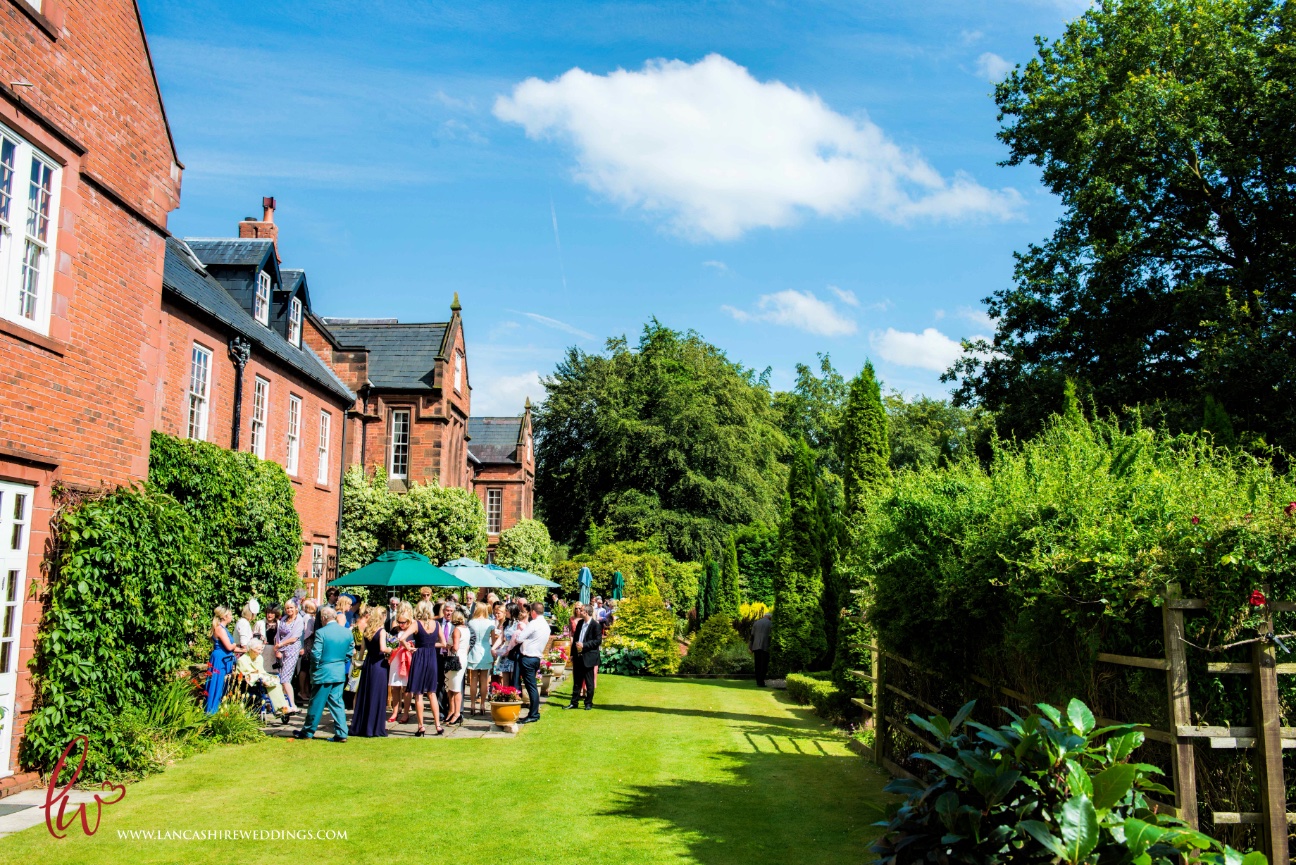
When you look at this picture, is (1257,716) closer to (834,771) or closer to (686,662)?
(834,771)

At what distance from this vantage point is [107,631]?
31.0 feet

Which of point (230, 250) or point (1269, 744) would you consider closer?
point (1269, 744)

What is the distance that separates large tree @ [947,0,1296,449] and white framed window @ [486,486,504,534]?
31213 mm

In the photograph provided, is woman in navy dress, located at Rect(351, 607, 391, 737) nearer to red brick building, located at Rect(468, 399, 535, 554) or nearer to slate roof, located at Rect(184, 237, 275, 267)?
slate roof, located at Rect(184, 237, 275, 267)

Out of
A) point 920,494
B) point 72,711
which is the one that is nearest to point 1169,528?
point 920,494

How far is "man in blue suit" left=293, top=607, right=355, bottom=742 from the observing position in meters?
11.9

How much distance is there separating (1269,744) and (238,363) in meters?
19.3

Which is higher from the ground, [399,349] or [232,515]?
[399,349]

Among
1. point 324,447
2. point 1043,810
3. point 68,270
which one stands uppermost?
point 68,270

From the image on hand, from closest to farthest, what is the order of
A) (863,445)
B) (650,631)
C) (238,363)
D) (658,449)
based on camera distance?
(863,445) < (238,363) < (650,631) < (658,449)

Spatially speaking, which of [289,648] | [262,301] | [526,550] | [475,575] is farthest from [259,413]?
[526,550]

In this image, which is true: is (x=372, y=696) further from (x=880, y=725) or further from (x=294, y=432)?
(x=294, y=432)

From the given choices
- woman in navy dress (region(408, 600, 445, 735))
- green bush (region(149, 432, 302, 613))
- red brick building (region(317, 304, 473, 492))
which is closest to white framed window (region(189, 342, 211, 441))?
green bush (region(149, 432, 302, 613))

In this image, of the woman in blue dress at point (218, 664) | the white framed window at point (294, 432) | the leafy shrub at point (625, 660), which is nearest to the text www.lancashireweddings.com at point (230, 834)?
the woman in blue dress at point (218, 664)
